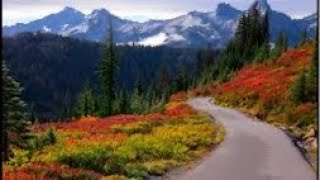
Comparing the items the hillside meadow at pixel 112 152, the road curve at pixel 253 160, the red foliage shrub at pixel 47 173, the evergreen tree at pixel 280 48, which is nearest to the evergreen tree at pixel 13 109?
the hillside meadow at pixel 112 152

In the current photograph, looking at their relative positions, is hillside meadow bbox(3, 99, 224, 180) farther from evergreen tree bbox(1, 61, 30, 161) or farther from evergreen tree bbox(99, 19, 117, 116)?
evergreen tree bbox(99, 19, 117, 116)

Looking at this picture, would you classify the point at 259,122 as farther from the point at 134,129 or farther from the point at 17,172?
the point at 17,172

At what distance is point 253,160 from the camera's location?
84.2 feet

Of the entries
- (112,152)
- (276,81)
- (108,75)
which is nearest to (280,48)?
(108,75)

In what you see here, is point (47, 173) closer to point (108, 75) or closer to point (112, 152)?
point (112, 152)

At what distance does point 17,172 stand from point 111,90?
5926 centimetres

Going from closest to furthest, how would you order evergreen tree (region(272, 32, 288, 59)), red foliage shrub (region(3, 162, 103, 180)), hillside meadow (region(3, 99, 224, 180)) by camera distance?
red foliage shrub (region(3, 162, 103, 180))
hillside meadow (region(3, 99, 224, 180))
evergreen tree (region(272, 32, 288, 59))

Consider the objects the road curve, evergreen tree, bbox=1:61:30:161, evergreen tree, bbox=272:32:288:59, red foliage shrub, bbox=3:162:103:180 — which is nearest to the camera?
red foliage shrub, bbox=3:162:103:180

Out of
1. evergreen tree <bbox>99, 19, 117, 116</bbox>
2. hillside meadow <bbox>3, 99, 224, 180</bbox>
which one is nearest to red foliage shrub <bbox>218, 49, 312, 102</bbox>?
hillside meadow <bbox>3, 99, 224, 180</bbox>

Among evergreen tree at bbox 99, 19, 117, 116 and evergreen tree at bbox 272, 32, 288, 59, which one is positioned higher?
evergreen tree at bbox 272, 32, 288, 59

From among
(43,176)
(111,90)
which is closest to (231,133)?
(43,176)

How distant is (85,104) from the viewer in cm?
8862

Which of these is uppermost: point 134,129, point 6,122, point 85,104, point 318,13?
point 318,13

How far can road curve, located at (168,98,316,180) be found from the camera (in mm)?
22047
